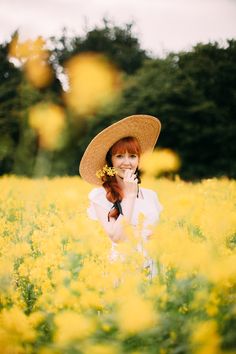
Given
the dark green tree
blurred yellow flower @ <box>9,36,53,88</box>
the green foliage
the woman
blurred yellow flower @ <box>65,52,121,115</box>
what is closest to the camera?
the woman

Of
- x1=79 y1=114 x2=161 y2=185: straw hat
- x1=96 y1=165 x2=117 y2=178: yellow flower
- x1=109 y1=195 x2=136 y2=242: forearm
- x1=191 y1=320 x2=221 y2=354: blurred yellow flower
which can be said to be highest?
x1=79 y1=114 x2=161 y2=185: straw hat

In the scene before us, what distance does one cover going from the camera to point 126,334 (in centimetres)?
157

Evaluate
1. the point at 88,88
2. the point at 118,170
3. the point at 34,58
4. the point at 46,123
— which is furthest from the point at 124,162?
the point at 46,123

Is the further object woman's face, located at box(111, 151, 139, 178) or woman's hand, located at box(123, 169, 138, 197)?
woman's face, located at box(111, 151, 139, 178)

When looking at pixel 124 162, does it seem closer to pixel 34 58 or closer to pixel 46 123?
pixel 34 58

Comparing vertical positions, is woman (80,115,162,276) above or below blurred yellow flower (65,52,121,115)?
below

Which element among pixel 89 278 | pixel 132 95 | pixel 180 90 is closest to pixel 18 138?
pixel 132 95

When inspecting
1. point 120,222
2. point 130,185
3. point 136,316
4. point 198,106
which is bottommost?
point 136,316

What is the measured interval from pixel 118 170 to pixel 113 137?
0.25m

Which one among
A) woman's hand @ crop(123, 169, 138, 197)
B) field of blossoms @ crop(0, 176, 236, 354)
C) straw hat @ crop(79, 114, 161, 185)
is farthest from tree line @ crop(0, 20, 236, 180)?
field of blossoms @ crop(0, 176, 236, 354)

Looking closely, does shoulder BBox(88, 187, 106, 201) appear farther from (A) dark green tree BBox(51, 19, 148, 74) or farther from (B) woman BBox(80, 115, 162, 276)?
(A) dark green tree BBox(51, 19, 148, 74)

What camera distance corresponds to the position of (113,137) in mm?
2910

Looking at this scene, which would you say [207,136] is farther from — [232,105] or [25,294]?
[25,294]

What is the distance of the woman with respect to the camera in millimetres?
2725
